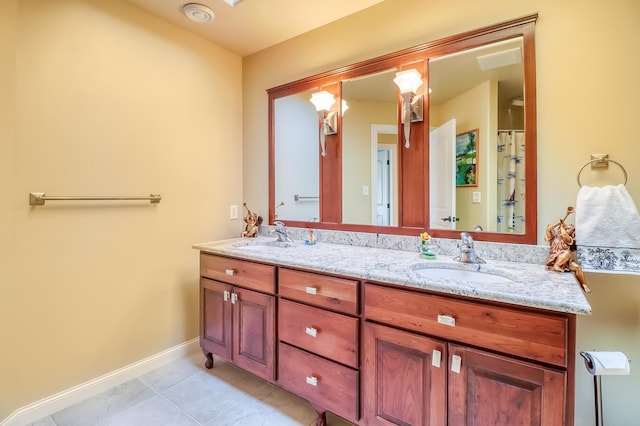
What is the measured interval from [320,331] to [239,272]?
65cm

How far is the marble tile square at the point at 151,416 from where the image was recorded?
1.62 metres

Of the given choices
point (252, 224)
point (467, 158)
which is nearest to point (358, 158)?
point (467, 158)

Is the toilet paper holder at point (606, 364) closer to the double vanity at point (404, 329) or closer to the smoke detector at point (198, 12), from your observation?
the double vanity at point (404, 329)

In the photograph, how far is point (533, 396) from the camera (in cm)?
102

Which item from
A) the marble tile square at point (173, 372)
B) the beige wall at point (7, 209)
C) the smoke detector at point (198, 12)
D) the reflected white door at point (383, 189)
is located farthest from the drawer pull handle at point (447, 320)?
the smoke detector at point (198, 12)

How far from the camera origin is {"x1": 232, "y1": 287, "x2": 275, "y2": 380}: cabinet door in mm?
1722

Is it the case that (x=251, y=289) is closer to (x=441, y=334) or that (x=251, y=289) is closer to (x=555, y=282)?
(x=441, y=334)

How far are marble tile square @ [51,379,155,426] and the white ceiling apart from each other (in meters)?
2.46

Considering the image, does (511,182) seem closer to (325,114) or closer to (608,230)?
(608,230)

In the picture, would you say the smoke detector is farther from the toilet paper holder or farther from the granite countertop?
the toilet paper holder

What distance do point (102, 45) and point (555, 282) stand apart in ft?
8.79

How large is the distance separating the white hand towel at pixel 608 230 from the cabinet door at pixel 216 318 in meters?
1.84

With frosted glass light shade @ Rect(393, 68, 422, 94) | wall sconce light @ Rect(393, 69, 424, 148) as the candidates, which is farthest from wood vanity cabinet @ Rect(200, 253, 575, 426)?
frosted glass light shade @ Rect(393, 68, 422, 94)

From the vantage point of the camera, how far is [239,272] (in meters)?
1.87
